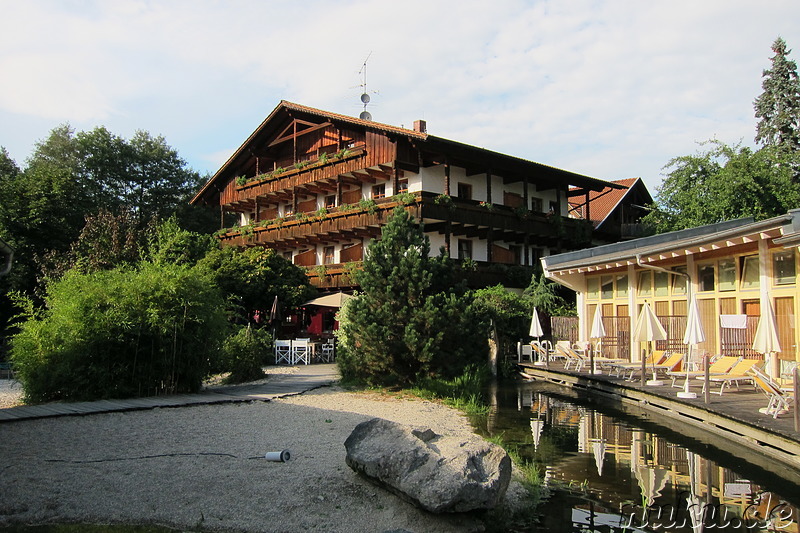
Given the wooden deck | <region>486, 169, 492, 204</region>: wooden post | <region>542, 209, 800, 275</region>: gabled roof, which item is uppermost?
<region>486, 169, 492, 204</region>: wooden post

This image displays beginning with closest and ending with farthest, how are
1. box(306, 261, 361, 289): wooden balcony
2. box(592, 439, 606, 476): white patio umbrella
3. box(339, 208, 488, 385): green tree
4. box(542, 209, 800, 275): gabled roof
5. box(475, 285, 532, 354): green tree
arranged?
box(592, 439, 606, 476): white patio umbrella < box(542, 209, 800, 275): gabled roof < box(339, 208, 488, 385): green tree < box(475, 285, 532, 354): green tree < box(306, 261, 361, 289): wooden balcony

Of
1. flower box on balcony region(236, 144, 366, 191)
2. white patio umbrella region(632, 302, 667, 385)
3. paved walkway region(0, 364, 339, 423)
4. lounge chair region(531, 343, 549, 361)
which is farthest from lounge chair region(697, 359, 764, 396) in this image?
flower box on balcony region(236, 144, 366, 191)

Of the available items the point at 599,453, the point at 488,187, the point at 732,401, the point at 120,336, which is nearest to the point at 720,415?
the point at 732,401

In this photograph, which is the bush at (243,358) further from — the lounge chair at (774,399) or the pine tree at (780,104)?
the pine tree at (780,104)

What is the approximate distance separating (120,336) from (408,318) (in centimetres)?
610

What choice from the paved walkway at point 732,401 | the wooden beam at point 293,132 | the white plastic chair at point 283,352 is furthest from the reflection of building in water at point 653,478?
the wooden beam at point 293,132

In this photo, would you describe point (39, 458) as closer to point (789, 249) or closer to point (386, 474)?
A: point (386, 474)

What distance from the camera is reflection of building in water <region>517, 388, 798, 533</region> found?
657 cm

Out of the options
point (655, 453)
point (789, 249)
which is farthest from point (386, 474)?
point (789, 249)

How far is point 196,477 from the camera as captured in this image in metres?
6.93

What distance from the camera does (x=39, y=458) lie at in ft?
24.7

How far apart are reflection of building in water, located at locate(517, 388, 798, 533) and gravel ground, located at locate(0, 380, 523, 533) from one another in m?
1.18

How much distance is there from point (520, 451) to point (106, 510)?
5.71 metres

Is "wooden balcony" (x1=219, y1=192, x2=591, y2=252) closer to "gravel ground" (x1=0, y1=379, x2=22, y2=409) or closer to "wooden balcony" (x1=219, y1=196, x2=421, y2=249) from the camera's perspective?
"wooden balcony" (x1=219, y1=196, x2=421, y2=249)
